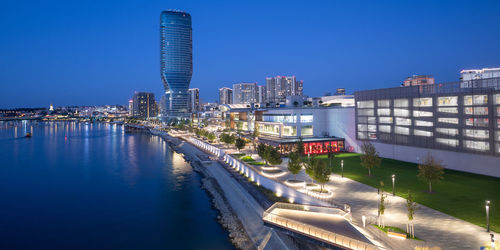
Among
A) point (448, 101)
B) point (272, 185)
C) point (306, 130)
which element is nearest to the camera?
point (272, 185)

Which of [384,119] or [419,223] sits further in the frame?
[384,119]

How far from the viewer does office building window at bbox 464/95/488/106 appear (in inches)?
1039

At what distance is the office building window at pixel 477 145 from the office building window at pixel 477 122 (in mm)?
1593

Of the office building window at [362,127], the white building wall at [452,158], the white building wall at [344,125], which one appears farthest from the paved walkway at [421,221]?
the white building wall at [344,125]

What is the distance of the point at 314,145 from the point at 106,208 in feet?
89.0

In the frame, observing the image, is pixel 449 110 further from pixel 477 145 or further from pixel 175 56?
pixel 175 56

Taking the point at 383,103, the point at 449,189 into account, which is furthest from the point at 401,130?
the point at 449,189

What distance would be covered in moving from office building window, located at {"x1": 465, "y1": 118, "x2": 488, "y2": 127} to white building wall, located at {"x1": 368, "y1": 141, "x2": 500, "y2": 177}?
9.25 ft

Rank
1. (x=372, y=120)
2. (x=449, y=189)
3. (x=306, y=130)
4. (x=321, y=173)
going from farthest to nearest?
(x=306, y=130), (x=372, y=120), (x=449, y=189), (x=321, y=173)

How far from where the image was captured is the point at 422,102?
3231cm

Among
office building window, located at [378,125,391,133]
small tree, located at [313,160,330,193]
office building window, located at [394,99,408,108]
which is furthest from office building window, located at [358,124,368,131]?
small tree, located at [313,160,330,193]

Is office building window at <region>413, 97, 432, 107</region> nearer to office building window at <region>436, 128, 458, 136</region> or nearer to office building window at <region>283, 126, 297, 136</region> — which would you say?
office building window at <region>436, 128, 458, 136</region>

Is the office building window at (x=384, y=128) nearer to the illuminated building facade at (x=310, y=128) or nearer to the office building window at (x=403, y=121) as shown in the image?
the office building window at (x=403, y=121)

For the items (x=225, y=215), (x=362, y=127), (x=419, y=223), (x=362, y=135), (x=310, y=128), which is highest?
(x=362, y=127)
